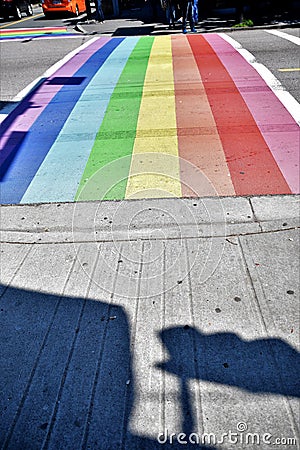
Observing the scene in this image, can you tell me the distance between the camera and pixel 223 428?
8.34 feet

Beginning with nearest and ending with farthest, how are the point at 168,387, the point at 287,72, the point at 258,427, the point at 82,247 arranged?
the point at 258,427
the point at 168,387
the point at 82,247
the point at 287,72

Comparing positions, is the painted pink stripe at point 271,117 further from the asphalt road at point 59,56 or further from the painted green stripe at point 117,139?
the painted green stripe at point 117,139

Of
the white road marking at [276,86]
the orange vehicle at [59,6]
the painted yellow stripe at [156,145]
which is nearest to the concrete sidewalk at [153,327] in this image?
the painted yellow stripe at [156,145]

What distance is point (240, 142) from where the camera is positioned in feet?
20.8

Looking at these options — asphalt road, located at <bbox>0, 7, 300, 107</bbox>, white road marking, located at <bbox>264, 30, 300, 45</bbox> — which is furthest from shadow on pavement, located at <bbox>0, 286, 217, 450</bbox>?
white road marking, located at <bbox>264, 30, 300, 45</bbox>

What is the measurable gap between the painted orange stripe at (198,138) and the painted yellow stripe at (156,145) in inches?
5.0

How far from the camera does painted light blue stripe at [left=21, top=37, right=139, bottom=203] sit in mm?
5414

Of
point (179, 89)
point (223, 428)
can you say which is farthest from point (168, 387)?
point (179, 89)

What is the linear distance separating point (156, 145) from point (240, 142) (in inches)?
52.8

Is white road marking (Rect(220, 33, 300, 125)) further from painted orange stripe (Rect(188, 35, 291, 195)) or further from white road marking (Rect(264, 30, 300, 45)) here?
white road marking (Rect(264, 30, 300, 45))

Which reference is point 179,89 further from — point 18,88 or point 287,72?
point 18,88

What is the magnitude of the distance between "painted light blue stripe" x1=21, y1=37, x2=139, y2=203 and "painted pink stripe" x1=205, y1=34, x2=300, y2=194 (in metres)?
2.89

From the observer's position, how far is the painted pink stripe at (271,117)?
5.63m

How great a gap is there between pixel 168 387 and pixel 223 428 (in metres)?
0.45
